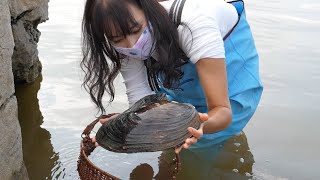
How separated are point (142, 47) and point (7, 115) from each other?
972mm

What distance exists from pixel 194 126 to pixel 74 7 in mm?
6315

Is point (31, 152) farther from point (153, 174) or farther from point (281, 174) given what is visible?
point (281, 174)

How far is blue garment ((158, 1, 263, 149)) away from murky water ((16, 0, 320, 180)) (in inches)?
18.9

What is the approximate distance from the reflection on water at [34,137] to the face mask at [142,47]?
4.63ft

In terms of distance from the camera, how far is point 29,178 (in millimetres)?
3428

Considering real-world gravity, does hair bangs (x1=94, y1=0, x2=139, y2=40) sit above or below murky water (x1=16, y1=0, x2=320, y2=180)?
above

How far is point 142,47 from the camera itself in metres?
2.41

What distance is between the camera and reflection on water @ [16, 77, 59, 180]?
360 cm

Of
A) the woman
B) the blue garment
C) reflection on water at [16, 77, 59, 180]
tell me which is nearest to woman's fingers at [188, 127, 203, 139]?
the woman

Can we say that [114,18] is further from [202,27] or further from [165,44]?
[202,27]

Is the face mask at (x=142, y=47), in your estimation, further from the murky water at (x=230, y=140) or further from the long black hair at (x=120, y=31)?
the murky water at (x=230, y=140)

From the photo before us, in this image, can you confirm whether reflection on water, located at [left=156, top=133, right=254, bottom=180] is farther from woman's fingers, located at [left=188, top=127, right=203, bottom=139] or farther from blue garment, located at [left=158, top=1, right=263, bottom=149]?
woman's fingers, located at [left=188, top=127, right=203, bottom=139]

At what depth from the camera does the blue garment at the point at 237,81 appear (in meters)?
3.00

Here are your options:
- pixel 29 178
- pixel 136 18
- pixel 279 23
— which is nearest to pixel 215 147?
pixel 29 178
